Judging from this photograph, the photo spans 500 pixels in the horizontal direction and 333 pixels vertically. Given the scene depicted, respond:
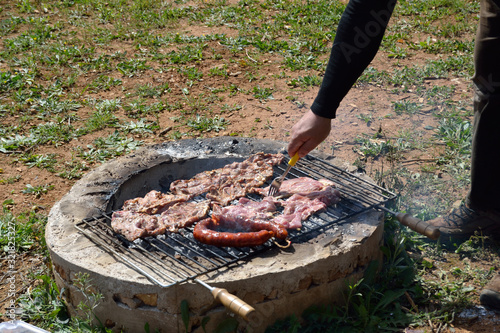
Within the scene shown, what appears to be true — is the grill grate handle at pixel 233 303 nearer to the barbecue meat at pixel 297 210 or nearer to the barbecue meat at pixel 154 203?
the barbecue meat at pixel 297 210

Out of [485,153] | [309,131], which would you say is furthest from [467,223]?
[309,131]

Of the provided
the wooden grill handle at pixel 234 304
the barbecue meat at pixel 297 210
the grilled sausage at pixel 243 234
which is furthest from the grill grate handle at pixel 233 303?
the barbecue meat at pixel 297 210

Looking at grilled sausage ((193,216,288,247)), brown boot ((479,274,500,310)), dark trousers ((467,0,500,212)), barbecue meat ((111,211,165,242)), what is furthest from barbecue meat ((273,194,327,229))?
dark trousers ((467,0,500,212))

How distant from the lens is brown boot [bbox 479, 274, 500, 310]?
3555mm

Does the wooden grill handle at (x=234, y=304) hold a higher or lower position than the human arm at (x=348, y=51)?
lower

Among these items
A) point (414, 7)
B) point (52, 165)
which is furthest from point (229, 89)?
point (414, 7)

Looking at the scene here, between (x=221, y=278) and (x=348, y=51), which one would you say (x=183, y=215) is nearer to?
(x=221, y=278)

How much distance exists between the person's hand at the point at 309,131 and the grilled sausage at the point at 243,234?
1.96 feet

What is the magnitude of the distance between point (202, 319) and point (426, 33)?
27.4 feet

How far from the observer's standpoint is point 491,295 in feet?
11.7

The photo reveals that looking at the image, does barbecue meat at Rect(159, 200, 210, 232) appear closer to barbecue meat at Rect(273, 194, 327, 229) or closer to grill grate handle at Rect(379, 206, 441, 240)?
barbecue meat at Rect(273, 194, 327, 229)

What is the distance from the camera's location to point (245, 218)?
3502 mm

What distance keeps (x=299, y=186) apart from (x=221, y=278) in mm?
1342

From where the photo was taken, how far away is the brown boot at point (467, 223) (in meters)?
4.28
